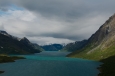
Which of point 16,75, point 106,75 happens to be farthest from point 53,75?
point 106,75

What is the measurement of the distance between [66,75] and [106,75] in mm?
30982

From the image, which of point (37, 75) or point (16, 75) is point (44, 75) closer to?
point (37, 75)

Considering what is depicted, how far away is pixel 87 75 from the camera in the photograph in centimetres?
14600

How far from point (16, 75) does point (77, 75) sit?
48412mm

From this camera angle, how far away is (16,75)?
142 m

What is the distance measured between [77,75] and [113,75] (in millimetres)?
29370

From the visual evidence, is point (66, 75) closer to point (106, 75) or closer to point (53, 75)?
point (53, 75)

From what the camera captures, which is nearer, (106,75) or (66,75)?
(106,75)

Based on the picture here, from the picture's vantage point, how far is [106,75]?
441 ft

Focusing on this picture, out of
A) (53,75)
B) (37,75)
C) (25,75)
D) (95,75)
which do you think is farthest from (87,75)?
(25,75)

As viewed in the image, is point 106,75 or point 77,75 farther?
point 77,75

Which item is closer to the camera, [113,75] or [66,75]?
[113,75]

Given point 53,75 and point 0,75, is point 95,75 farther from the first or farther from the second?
point 0,75

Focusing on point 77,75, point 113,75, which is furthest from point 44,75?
point 113,75
